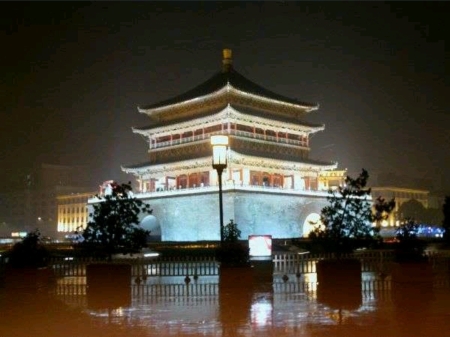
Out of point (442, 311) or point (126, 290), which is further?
point (126, 290)

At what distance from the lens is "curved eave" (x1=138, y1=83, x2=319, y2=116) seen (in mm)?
52906

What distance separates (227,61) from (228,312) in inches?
1800

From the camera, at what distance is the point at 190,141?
5622cm

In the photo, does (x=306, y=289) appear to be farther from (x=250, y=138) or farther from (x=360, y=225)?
(x=250, y=138)

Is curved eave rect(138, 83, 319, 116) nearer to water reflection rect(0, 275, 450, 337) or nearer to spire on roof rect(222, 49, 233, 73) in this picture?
spire on roof rect(222, 49, 233, 73)

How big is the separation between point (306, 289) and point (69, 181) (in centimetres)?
11105

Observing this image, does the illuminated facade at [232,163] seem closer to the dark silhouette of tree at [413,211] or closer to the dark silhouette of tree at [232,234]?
the dark silhouette of tree at [232,234]

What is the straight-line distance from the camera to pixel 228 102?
175 feet

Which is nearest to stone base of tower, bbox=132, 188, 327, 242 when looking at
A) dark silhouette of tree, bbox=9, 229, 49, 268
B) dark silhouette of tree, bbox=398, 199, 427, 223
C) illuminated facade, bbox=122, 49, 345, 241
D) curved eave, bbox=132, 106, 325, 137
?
illuminated facade, bbox=122, 49, 345, 241

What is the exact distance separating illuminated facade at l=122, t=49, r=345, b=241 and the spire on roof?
93 millimetres

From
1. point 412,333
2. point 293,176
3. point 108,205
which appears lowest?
point 412,333

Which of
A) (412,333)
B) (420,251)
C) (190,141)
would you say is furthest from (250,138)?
(412,333)

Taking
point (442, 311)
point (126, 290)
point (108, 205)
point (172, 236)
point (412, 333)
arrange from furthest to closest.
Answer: point (172, 236), point (108, 205), point (126, 290), point (442, 311), point (412, 333)

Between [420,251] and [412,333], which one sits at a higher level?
[420,251]
